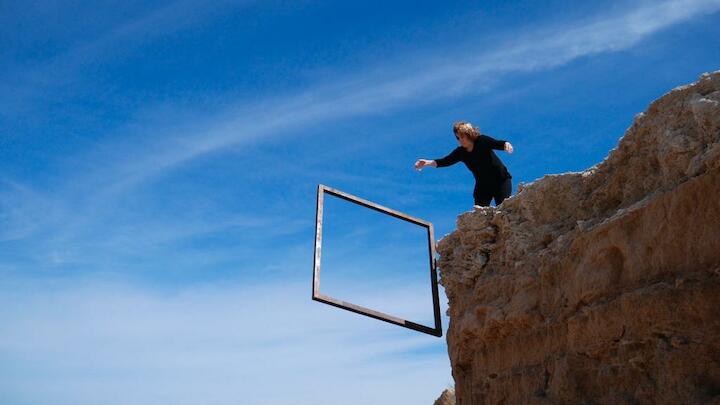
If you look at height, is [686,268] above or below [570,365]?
above

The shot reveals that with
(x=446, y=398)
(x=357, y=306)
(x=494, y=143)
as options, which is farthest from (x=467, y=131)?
(x=446, y=398)

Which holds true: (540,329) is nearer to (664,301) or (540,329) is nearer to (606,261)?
(606,261)

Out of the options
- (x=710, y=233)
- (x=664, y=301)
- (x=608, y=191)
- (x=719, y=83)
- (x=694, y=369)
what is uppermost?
(x=719, y=83)

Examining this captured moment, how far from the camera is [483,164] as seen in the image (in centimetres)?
752

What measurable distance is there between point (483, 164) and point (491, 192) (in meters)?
0.32

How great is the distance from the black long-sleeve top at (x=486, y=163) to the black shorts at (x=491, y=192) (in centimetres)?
4

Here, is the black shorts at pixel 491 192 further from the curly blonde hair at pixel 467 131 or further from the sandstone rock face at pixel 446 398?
the sandstone rock face at pixel 446 398

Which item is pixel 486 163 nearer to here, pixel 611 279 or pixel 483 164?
pixel 483 164

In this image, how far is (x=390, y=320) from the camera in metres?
7.36

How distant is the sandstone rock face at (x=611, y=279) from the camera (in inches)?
169

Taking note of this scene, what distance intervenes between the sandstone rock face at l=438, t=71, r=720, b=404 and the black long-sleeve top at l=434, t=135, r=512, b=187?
80cm

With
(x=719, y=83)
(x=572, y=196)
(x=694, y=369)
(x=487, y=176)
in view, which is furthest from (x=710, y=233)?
(x=487, y=176)

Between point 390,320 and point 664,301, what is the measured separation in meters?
3.43

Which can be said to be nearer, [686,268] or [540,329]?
[686,268]
